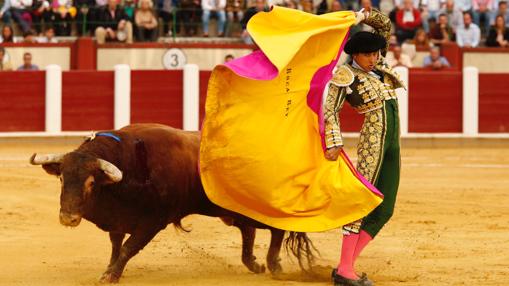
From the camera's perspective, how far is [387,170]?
5.63 m

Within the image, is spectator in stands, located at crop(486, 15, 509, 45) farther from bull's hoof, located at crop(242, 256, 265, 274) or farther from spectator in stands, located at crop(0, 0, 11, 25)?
bull's hoof, located at crop(242, 256, 265, 274)

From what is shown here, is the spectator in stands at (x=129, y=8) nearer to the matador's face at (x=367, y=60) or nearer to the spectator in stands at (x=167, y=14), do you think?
the spectator in stands at (x=167, y=14)

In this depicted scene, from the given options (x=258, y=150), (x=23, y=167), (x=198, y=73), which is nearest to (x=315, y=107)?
(x=258, y=150)

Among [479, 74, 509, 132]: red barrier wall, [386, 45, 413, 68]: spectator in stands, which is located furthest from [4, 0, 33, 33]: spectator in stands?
[479, 74, 509, 132]: red barrier wall

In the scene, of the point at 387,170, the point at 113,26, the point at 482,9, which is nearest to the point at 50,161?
the point at 387,170

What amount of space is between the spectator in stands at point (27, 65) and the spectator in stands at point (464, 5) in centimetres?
526

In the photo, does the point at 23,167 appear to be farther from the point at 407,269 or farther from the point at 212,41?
the point at 407,269

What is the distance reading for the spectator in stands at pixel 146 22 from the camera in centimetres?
1524

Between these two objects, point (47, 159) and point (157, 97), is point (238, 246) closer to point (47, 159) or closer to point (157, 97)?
point (47, 159)

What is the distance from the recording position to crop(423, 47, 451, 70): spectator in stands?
1513cm

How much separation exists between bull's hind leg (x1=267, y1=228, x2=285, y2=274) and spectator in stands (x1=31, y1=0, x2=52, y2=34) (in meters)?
9.60

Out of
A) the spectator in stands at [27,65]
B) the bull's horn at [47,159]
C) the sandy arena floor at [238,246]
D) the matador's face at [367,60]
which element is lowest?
the sandy arena floor at [238,246]

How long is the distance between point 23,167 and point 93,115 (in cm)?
295

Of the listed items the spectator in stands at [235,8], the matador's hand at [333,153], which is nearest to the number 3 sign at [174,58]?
the spectator in stands at [235,8]
